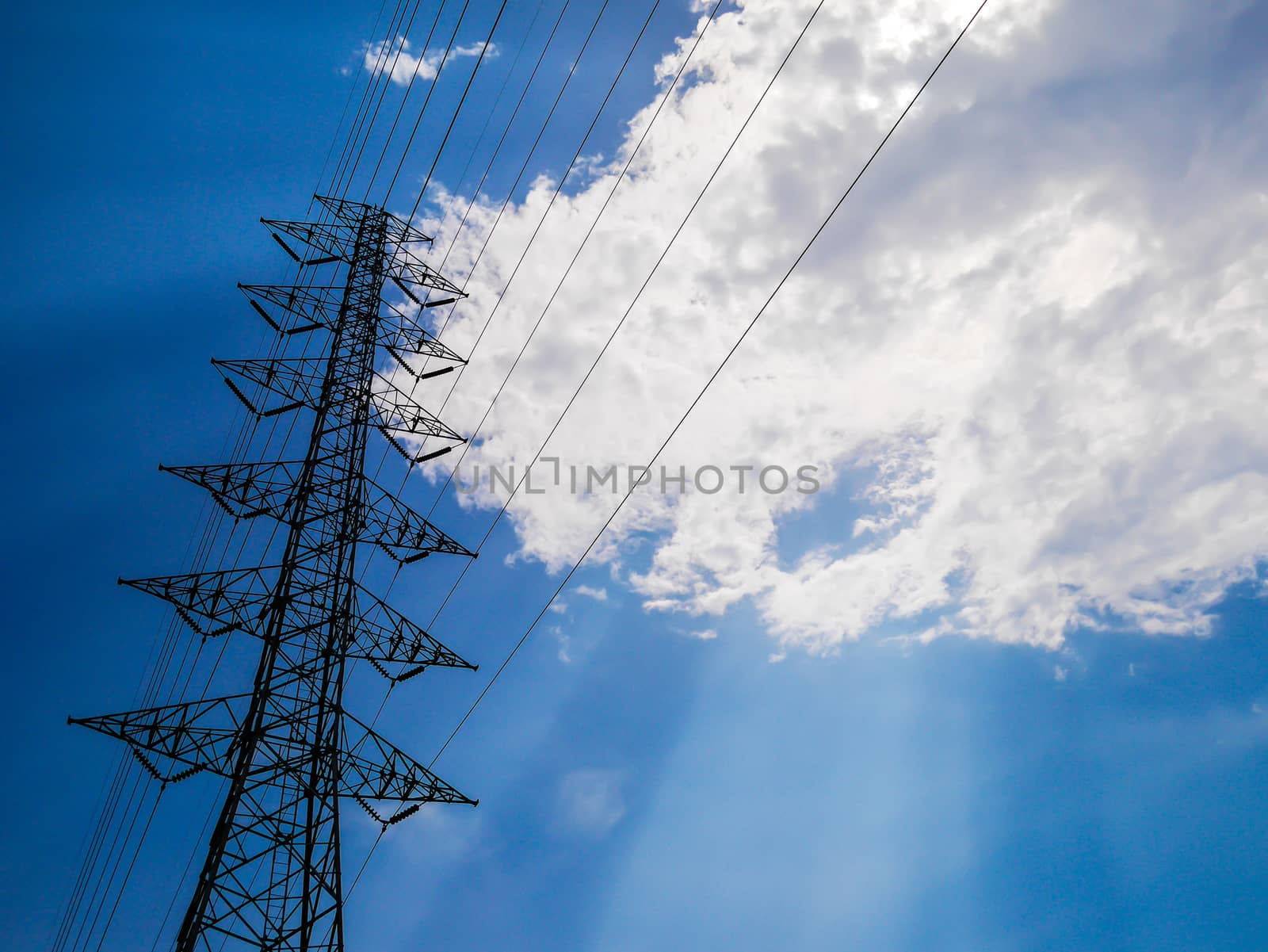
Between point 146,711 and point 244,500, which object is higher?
point 244,500

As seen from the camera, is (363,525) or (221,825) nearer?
(221,825)

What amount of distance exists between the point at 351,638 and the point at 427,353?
769 cm

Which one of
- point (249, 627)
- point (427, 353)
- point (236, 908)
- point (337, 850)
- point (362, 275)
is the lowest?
point (236, 908)

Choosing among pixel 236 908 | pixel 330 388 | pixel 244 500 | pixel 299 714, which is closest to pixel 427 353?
pixel 330 388

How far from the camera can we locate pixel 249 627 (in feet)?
46.6

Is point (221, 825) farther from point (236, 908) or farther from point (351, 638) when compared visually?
point (351, 638)

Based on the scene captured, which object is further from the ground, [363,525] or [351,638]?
[363,525]

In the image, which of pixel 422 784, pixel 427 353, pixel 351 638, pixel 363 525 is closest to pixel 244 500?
pixel 363 525

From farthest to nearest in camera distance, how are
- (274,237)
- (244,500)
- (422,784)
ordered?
(274,237) < (244,500) < (422,784)

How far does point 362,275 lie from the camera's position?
18.6 metres

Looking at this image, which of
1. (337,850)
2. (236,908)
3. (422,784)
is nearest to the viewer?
(236,908)

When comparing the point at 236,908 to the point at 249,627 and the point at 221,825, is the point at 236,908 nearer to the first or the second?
the point at 221,825

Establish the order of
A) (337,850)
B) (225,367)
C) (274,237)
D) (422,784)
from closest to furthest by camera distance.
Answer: (337,850) → (422,784) → (225,367) → (274,237)

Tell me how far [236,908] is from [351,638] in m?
4.73
